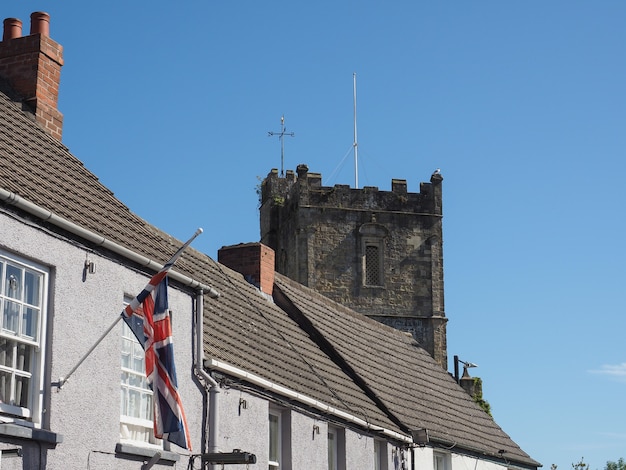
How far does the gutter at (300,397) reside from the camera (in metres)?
15.3

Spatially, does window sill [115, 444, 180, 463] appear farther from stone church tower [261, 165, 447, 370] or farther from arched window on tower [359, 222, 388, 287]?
arched window on tower [359, 222, 388, 287]

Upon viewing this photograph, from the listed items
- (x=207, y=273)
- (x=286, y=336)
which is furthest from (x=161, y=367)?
(x=286, y=336)

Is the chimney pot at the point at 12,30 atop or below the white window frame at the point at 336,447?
atop

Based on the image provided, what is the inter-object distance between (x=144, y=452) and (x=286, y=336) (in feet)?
27.0

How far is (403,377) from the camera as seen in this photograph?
26328mm

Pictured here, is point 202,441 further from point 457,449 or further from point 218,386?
point 457,449

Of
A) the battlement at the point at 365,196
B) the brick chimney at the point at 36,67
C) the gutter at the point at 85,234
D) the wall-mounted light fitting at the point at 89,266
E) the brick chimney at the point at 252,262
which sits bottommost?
→ the wall-mounted light fitting at the point at 89,266

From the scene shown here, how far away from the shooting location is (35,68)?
15.9 m

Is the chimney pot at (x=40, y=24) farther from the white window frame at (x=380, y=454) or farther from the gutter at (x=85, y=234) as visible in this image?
the white window frame at (x=380, y=454)

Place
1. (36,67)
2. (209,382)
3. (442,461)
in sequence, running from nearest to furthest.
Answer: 1. (209,382)
2. (36,67)
3. (442,461)

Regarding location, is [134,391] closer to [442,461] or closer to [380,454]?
[380,454]

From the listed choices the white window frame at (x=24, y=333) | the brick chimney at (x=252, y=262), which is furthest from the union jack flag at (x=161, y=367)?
the brick chimney at (x=252, y=262)

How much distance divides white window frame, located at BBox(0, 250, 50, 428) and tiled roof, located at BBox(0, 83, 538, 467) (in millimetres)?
683

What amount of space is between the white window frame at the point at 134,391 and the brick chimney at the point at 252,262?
9.12m
